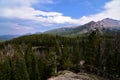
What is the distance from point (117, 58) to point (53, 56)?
2694 cm

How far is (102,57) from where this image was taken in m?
94.6

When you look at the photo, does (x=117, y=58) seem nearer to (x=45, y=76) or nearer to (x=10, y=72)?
(x=45, y=76)

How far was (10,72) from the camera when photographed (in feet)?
292

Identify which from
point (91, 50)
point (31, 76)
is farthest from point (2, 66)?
point (91, 50)

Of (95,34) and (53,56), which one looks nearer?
(53,56)

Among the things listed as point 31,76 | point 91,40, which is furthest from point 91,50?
point 31,76

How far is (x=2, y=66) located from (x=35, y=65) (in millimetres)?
13040

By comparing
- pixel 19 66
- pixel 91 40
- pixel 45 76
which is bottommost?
pixel 45 76

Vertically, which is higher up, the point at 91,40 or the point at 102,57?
the point at 91,40

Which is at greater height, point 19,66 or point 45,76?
point 19,66

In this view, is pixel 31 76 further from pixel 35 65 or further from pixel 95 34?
pixel 95 34

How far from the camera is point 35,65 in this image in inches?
3733

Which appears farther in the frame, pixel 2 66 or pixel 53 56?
pixel 2 66

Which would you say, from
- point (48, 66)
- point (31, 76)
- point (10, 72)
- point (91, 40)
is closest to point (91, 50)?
point (91, 40)
